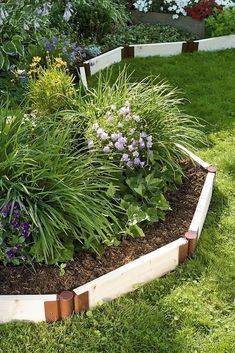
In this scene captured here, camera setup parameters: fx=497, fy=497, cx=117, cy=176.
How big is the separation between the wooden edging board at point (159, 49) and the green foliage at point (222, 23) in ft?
0.31

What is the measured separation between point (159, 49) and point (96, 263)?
4.33 metres

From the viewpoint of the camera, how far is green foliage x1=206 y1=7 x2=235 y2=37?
699 cm

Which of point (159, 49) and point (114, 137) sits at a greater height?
point (114, 137)

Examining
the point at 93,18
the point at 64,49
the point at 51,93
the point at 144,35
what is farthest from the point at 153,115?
the point at 144,35

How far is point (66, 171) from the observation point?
10.8 feet

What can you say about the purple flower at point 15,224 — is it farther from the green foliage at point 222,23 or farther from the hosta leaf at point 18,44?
the green foliage at point 222,23

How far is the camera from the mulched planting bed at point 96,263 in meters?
2.96

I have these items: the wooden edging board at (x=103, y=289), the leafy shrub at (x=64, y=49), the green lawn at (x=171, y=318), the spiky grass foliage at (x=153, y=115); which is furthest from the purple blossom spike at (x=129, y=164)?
the leafy shrub at (x=64, y=49)

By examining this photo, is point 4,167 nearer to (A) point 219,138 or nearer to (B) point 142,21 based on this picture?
(A) point 219,138

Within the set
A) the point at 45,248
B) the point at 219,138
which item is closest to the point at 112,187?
the point at 45,248

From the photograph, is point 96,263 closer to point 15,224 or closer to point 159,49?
point 15,224

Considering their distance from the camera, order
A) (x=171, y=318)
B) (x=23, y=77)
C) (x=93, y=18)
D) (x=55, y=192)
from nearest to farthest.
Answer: (x=171, y=318)
(x=55, y=192)
(x=23, y=77)
(x=93, y=18)

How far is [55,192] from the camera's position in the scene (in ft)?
10.1

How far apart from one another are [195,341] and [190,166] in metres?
1.63
